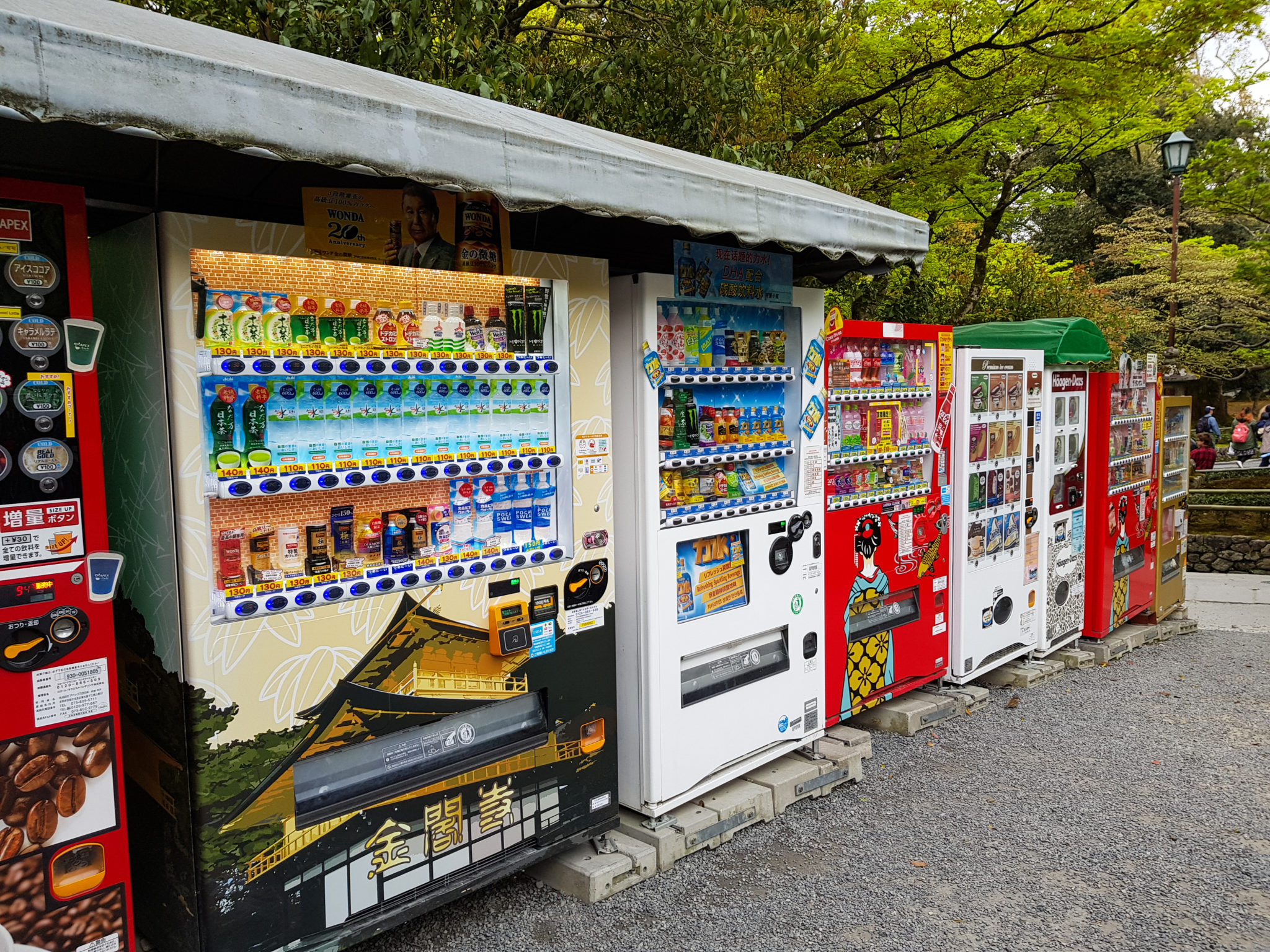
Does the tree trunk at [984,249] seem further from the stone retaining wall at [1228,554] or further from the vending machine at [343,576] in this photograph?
the vending machine at [343,576]

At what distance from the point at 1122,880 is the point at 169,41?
4.40 m

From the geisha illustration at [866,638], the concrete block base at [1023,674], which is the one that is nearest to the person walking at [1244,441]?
the concrete block base at [1023,674]

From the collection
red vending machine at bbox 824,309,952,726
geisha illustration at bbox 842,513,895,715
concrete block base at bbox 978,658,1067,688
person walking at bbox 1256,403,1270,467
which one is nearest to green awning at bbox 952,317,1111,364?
red vending machine at bbox 824,309,952,726

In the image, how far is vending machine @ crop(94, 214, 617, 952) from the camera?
2395mm

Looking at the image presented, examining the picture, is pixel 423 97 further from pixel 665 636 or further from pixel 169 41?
pixel 665 636

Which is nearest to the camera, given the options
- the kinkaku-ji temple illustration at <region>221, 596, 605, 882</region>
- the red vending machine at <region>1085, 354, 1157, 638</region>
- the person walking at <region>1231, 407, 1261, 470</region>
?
A: the kinkaku-ji temple illustration at <region>221, 596, 605, 882</region>

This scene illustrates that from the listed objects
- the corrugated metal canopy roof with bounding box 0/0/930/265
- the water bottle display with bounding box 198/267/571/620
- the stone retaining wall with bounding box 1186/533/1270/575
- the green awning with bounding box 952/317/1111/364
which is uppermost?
the corrugated metal canopy roof with bounding box 0/0/930/265

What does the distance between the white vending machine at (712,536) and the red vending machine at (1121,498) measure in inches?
128

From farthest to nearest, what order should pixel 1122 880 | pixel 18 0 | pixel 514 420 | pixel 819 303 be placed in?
1. pixel 819 303
2. pixel 1122 880
3. pixel 514 420
4. pixel 18 0

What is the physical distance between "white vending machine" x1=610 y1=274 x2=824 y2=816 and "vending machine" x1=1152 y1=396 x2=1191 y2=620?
444 centimetres

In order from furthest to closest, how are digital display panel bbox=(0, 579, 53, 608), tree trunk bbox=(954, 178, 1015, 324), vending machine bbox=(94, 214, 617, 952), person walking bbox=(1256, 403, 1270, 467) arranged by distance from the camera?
person walking bbox=(1256, 403, 1270, 467)
tree trunk bbox=(954, 178, 1015, 324)
vending machine bbox=(94, 214, 617, 952)
digital display panel bbox=(0, 579, 53, 608)

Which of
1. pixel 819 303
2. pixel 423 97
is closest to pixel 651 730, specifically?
pixel 819 303

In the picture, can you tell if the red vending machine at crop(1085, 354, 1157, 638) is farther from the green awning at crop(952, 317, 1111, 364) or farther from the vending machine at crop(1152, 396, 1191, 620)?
the green awning at crop(952, 317, 1111, 364)

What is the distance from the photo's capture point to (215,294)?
2.41 meters
